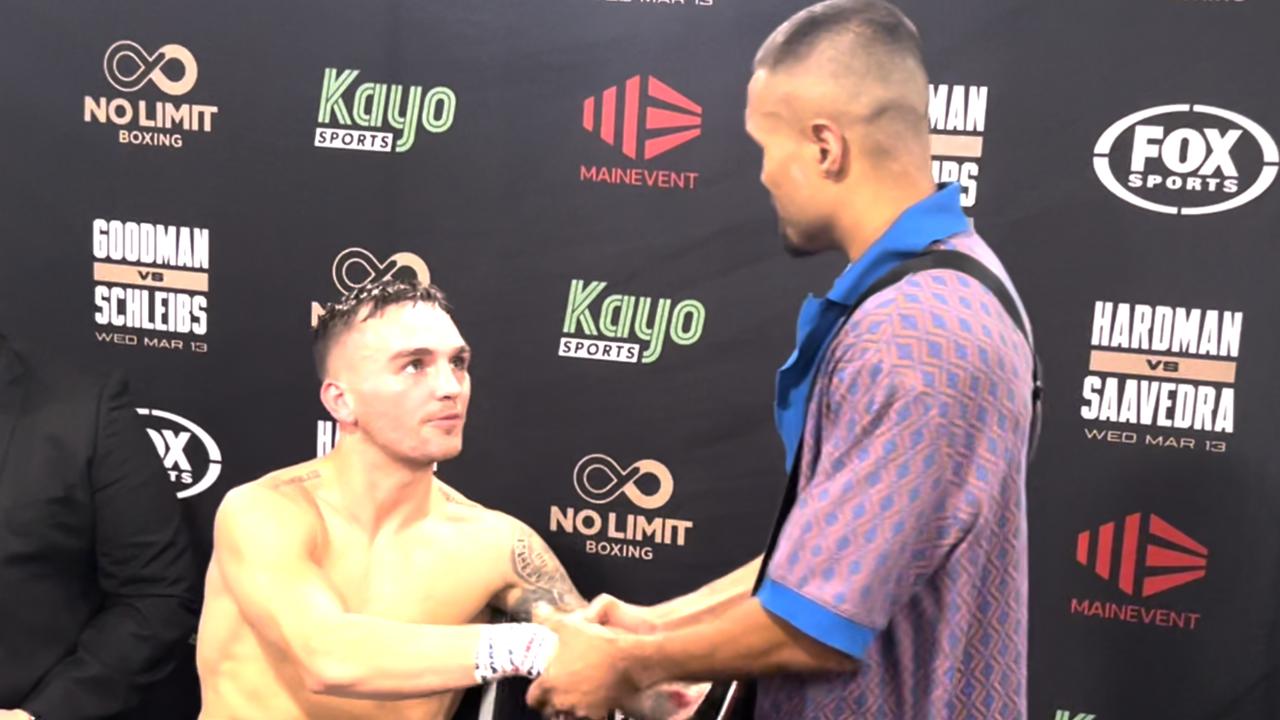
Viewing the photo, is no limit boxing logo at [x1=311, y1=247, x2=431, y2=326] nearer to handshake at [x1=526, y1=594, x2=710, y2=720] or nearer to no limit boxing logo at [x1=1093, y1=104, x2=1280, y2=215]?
handshake at [x1=526, y1=594, x2=710, y2=720]

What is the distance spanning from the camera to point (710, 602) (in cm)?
229

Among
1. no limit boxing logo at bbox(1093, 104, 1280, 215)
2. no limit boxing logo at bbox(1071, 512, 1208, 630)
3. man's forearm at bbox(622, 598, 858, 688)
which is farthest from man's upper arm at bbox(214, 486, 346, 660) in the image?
no limit boxing logo at bbox(1093, 104, 1280, 215)

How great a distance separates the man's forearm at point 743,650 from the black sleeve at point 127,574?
1531 millimetres

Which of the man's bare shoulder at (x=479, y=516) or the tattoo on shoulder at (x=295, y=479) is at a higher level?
the tattoo on shoulder at (x=295, y=479)

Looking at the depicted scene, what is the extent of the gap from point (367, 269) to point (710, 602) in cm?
147

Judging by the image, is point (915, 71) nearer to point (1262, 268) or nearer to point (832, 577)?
point (832, 577)

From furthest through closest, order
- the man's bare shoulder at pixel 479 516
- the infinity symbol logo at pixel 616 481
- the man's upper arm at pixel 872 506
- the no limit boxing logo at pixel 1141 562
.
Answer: the infinity symbol logo at pixel 616 481 → the no limit boxing logo at pixel 1141 562 → the man's bare shoulder at pixel 479 516 → the man's upper arm at pixel 872 506

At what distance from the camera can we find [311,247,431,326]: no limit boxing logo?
3.31 metres

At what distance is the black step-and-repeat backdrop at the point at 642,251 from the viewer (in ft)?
9.71

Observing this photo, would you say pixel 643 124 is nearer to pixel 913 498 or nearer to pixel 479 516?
pixel 479 516

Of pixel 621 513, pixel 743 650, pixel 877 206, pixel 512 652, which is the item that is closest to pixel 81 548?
pixel 512 652

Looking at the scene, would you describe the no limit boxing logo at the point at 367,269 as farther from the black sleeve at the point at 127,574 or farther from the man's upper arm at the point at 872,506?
the man's upper arm at the point at 872,506

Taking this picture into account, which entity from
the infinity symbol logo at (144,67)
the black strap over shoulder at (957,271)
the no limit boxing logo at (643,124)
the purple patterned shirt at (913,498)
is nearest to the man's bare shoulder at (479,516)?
the no limit boxing logo at (643,124)

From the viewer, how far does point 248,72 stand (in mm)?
3350
